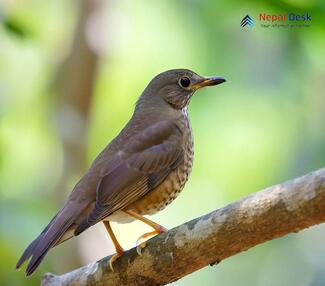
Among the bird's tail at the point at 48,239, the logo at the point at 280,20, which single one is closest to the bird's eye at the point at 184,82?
the logo at the point at 280,20

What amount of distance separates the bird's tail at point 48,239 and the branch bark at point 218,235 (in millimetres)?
275

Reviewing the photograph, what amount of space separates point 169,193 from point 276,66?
11.8ft

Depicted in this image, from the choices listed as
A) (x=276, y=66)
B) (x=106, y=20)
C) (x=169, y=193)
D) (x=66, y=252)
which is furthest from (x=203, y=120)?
(x=169, y=193)

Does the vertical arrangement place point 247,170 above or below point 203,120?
below

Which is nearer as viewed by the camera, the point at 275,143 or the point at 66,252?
the point at 66,252

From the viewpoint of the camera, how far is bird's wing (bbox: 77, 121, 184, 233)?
5332 mm

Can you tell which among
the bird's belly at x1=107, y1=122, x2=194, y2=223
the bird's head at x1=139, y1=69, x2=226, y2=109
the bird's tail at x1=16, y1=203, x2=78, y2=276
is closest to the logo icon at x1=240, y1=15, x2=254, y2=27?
the bird's head at x1=139, y1=69, x2=226, y2=109

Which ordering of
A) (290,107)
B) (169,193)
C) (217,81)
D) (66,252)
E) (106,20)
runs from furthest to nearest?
(106,20)
(290,107)
(66,252)
(217,81)
(169,193)

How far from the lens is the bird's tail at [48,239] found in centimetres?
489

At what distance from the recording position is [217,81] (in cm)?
645

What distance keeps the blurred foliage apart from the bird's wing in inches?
79.1

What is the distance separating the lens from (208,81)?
21.4 ft

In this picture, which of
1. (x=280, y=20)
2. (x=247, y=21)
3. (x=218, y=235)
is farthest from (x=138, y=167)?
(x=247, y=21)

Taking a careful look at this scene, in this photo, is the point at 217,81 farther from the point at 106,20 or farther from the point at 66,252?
the point at 106,20
